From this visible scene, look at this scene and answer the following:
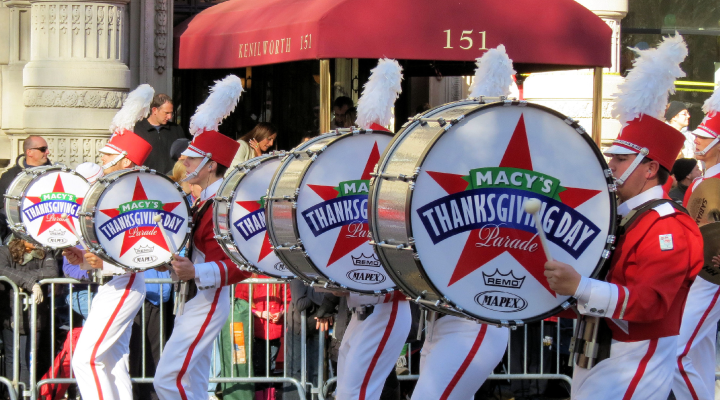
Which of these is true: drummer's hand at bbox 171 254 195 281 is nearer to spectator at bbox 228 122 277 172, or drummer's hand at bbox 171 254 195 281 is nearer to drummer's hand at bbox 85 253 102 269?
drummer's hand at bbox 85 253 102 269

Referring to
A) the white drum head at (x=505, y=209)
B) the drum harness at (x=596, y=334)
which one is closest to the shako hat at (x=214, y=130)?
the white drum head at (x=505, y=209)

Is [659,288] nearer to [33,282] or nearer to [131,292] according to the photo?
[131,292]

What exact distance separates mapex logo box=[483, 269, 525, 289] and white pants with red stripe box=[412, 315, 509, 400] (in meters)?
1.00

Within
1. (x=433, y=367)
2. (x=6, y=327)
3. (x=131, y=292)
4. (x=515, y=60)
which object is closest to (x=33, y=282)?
(x=6, y=327)

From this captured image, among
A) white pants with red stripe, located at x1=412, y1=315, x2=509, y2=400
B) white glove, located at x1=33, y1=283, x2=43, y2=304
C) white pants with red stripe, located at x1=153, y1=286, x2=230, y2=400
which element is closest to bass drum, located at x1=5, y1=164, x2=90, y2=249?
white glove, located at x1=33, y1=283, x2=43, y2=304

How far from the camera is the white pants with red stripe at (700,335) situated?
5.49m

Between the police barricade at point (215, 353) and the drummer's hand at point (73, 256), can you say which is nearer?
the drummer's hand at point (73, 256)

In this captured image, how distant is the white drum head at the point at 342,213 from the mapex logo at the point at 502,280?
1.41m

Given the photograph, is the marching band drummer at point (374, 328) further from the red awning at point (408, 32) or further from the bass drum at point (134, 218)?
the red awning at point (408, 32)

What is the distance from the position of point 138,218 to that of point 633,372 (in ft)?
10.3

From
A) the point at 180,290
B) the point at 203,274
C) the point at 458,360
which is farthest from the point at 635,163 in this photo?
the point at 180,290

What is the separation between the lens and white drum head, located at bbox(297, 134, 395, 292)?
494 centimetres

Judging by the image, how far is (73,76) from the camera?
9734mm

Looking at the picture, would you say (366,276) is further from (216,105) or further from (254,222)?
(216,105)
